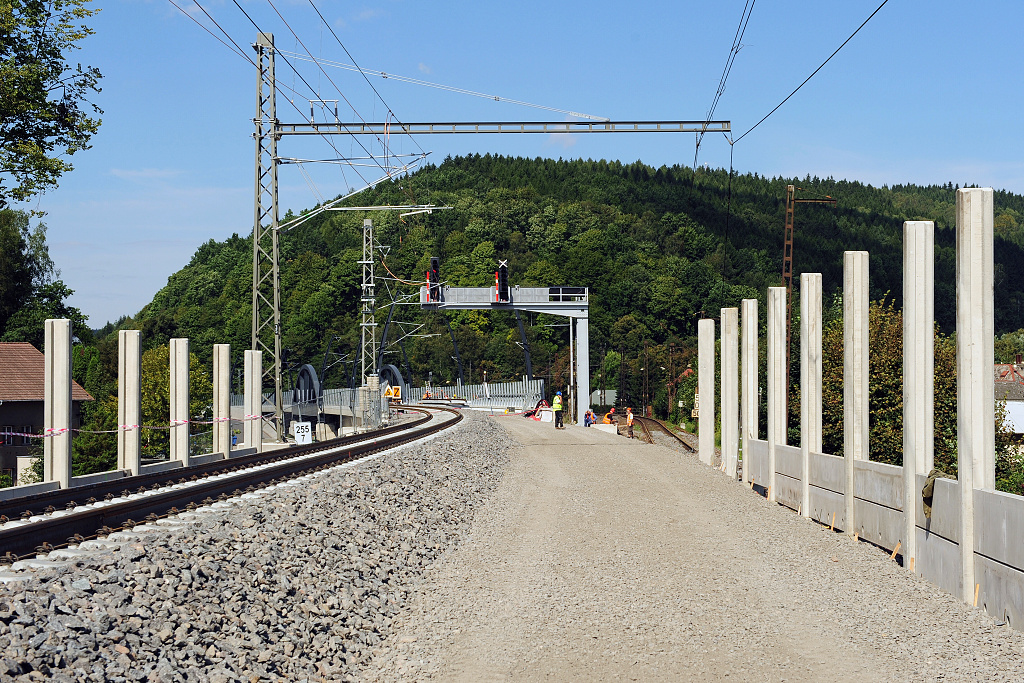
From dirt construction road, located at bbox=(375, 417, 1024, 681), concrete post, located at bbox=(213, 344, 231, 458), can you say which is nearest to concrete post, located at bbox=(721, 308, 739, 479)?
dirt construction road, located at bbox=(375, 417, 1024, 681)

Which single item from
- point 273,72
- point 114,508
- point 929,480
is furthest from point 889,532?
point 273,72

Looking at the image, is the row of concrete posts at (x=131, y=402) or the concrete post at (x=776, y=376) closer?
the row of concrete posts at (x=131, y=402)

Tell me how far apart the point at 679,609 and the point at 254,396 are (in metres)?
17.7

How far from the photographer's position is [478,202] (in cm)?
16088

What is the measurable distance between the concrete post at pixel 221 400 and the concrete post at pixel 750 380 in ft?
39.8

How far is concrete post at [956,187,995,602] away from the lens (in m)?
10.4

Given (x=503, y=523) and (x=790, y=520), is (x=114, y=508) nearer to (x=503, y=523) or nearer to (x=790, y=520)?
(x=503, y=523)

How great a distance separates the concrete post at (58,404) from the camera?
1484 cm

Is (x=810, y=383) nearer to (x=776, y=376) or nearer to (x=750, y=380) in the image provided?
(x=776, y=376)

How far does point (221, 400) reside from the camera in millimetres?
23297

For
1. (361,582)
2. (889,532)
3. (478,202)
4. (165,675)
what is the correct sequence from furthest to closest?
1. (478,202)
2. (889,532)
3. (361,582)
4. (165,675)

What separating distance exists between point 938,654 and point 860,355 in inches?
295

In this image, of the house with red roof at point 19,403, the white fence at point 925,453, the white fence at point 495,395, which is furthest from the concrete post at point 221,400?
the white fence at point 495,395

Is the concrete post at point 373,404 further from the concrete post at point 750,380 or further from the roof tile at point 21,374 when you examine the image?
the concrete post at point 750,380
